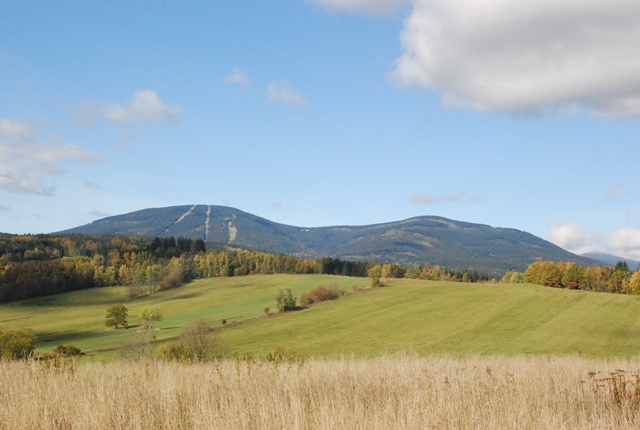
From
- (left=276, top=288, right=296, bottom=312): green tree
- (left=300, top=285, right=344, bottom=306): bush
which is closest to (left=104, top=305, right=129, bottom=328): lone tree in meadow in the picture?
(left=276, top=288, right=296, bottom=312): green tree

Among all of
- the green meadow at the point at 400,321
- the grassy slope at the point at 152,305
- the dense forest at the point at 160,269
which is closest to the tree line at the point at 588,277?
the dense forest at the point at 160,269

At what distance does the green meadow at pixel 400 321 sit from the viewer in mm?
55281

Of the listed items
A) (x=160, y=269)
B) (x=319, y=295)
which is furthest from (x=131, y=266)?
(x=319, y=295)

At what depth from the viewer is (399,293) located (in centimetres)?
9238

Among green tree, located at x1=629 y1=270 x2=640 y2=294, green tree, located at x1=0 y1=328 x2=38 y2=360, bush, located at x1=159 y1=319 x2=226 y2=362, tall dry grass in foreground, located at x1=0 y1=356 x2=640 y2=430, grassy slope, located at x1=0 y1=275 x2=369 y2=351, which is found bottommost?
grassy slope, located at x1=0 y1=275 x2=369 y2=351

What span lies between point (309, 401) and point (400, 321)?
222 ft

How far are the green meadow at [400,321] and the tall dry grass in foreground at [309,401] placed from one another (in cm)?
3176

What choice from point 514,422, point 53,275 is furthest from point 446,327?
point 53,275

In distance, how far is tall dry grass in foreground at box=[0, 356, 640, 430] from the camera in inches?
226

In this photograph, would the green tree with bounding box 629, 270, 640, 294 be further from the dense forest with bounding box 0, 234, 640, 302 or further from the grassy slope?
the grassy slope

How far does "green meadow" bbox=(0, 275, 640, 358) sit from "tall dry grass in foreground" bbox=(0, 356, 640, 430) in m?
31.8

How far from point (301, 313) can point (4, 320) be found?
62.5 meters

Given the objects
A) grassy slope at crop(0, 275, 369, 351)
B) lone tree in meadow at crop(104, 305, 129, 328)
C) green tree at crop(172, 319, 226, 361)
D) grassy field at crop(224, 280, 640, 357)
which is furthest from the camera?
lone tree in meadow at crop(104, 305, 129, 328)

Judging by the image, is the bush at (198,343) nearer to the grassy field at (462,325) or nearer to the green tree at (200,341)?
the green tree at (200,341)
